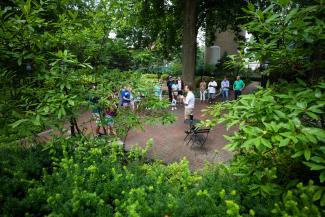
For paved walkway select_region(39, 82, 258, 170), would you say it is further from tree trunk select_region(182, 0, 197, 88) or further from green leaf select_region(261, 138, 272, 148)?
tree trunk select_region(182, 0, 197, 88)

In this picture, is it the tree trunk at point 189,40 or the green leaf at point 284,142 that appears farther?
the tree trunk at point 189,40

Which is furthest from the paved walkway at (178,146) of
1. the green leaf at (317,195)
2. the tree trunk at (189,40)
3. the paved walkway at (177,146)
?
the tree trunk at (189,40)

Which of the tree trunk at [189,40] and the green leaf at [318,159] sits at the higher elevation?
the tree trunk at [189,40]

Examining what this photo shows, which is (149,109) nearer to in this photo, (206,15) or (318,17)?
(318,17)

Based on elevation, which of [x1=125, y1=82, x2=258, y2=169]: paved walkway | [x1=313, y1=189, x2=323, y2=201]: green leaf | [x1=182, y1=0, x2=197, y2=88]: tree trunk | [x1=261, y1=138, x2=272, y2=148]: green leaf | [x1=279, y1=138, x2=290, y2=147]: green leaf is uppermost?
[x1=182, y1=0, x2=197, y2=88]: tree trunk

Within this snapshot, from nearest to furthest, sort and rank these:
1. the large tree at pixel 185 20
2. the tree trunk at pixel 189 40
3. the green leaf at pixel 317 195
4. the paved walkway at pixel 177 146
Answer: the green leaf at pixel 317 195 < the paved walkway at pixel 177 146 < the tree trunk at pixel 189 40 < the large tree at pixel 185 20

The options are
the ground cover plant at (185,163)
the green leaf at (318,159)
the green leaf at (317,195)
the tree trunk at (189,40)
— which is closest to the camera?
the green leaf at (318,159)

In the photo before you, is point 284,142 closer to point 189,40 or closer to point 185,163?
point 185,163

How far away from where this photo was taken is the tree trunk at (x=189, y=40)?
19.2 metres

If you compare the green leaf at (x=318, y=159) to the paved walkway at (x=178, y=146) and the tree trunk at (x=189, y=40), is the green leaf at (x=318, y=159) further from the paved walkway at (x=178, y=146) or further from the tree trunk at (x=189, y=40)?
the tree trunk at (x=189, y=40)

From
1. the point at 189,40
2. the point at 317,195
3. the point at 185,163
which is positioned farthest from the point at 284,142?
the point at 189,40

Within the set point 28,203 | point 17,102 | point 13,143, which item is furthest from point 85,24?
point 28,203

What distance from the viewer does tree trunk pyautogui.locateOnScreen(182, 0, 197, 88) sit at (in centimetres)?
1925

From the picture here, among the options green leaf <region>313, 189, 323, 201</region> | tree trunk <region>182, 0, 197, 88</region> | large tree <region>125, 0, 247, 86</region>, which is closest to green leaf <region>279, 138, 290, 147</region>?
green leaf <region>313, 189, 323, 201</region>
